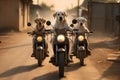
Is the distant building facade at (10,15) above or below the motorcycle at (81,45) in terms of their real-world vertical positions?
above

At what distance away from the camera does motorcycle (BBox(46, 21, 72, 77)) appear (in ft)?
37.6

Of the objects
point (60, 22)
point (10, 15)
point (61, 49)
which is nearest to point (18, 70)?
point (61, 49)

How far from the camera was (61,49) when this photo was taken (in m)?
11.6

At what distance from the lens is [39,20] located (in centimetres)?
1395

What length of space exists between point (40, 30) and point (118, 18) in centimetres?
1401

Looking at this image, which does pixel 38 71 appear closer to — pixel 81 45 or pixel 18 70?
pixel 18 70

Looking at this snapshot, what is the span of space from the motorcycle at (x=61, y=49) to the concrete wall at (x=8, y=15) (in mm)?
24685

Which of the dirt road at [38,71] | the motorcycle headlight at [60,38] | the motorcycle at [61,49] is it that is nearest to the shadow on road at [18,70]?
the dirt road at [38,71]

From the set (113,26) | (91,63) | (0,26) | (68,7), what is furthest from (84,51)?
(68,7)

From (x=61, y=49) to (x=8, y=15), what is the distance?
25.5 meters

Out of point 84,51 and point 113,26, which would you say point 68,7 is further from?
point 84,51

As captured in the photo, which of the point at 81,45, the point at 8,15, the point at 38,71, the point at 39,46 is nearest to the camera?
the point at 38,71

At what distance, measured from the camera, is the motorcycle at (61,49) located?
11461mm

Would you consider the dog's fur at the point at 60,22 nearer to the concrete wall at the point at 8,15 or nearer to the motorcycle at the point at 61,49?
the motorcycle at the point at 61,49
